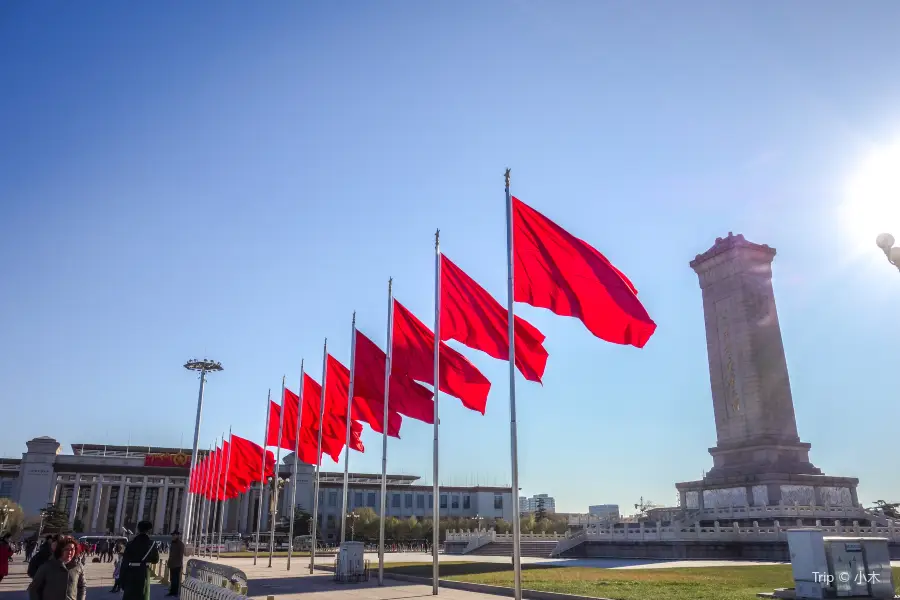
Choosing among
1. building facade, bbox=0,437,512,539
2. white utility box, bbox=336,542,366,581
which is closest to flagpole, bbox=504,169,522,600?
white utility box, bbox=336,542,366,581

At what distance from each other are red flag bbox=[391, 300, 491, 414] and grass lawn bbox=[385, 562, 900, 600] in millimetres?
5606

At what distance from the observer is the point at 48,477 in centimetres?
9919

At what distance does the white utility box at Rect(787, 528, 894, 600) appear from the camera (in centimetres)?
1482

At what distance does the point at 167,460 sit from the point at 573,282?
10417 cm

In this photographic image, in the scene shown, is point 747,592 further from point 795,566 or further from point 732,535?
point 732,535

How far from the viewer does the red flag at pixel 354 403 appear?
2373 cm

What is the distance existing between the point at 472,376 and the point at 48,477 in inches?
3999

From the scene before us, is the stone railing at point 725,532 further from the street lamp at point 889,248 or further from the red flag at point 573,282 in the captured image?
the street lamp at point 889,248

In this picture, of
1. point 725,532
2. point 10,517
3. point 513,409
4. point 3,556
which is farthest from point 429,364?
point 10,517

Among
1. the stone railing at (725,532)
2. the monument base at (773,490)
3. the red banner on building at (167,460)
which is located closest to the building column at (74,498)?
the red banner on building at (167,460)

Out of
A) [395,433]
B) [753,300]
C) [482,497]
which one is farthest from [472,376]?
[482,497]

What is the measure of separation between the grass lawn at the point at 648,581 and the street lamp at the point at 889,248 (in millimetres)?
8133

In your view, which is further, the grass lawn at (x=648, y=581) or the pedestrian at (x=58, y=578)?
the grass lawn at (x=648, y=581)

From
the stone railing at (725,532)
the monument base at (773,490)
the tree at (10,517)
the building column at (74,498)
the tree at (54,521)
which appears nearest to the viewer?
the stone railing at (725,532)
